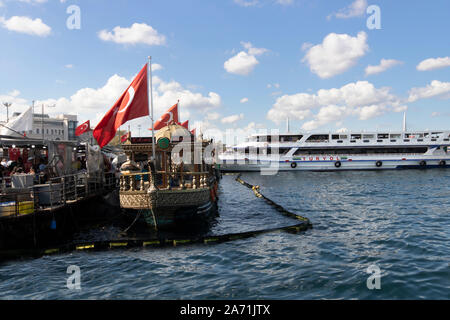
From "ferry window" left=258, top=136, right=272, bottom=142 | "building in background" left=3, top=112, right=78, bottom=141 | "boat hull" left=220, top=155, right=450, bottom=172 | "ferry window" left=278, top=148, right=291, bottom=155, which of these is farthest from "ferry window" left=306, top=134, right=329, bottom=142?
"building in background" left=3, top=112, right=78, bottom=141

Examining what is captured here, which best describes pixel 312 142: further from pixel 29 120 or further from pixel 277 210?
pixel 29 120

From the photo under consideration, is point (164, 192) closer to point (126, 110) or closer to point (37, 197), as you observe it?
point (126, 110)

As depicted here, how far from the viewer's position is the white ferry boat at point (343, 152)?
170ft

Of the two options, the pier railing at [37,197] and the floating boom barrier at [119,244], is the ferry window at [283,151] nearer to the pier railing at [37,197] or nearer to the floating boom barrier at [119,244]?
the pier railing at [37,197]

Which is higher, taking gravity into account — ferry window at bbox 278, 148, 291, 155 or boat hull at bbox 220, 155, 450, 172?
ferry window at bbox 278, 148, 291, 155

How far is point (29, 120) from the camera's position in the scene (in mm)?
21031

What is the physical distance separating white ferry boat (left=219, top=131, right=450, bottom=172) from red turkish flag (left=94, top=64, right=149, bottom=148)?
39.3m

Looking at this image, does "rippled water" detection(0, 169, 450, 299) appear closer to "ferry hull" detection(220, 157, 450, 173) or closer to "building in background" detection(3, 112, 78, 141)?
→ "ferry hull" detection(220, 157, 450, 173)

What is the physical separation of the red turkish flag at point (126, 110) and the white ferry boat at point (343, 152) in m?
39.3

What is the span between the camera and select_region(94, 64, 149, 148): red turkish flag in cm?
1255

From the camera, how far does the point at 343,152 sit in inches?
2094

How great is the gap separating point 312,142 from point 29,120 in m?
42.1
